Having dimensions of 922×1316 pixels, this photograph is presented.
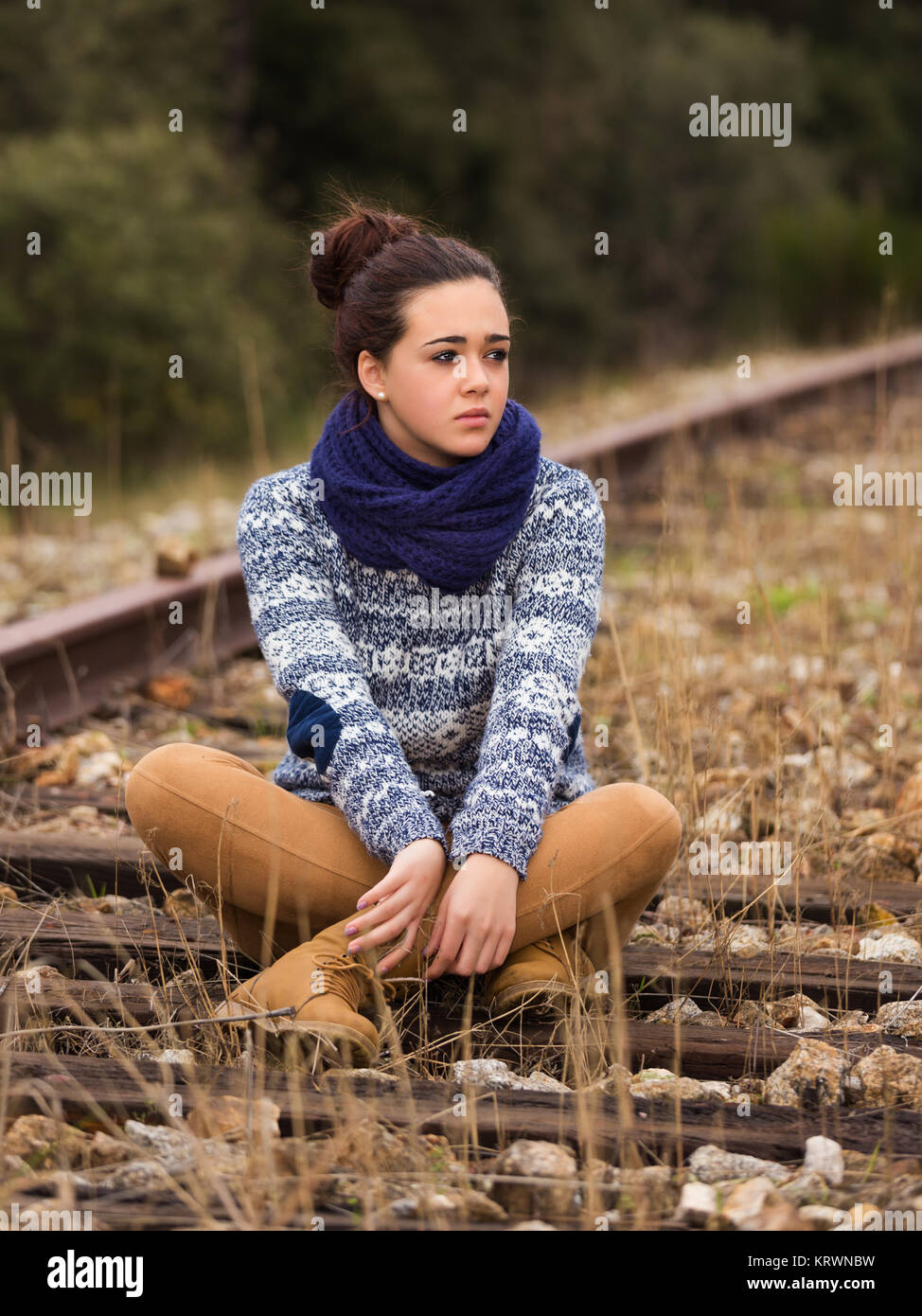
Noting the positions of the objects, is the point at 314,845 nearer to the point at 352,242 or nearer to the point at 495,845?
the point at 495,845

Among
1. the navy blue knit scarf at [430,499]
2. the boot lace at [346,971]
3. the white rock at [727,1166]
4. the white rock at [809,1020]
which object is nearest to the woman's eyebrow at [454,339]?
the navy blue knit scarf at [430,499]

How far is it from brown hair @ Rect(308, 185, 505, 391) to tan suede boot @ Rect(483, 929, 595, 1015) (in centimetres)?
99

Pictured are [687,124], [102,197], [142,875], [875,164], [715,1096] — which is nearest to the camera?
[715,1096]

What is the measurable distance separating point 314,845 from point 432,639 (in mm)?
403

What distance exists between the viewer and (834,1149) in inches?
65.3

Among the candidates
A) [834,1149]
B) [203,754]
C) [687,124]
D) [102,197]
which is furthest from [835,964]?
[687,124]

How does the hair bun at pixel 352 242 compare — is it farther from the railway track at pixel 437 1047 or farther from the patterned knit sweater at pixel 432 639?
the railway track at pixel 437 1047

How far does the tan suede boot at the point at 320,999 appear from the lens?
1922 millimetres

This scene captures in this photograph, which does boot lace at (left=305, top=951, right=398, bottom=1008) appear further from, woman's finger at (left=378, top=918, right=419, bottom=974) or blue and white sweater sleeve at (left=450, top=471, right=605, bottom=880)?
blue and white sweater sleeve at (left=450, top=471, right=605, bottom=880)

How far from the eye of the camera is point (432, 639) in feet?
7.90

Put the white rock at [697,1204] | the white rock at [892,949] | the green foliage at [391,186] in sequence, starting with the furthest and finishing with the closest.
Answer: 1. the green foliage at [391,186]
2. the white rock at [892,949]
3. the white rock at [697,1204]

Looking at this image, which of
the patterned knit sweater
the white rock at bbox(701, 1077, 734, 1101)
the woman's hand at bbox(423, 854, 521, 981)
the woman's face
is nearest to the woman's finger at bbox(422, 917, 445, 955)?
the woman's hand at bbox(423, 854, 521, 981)
